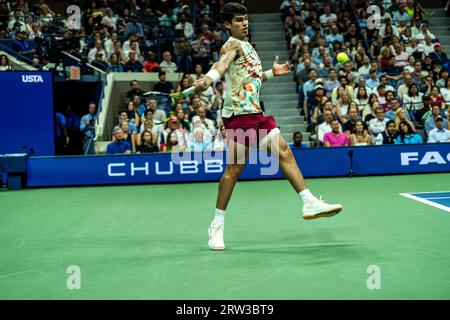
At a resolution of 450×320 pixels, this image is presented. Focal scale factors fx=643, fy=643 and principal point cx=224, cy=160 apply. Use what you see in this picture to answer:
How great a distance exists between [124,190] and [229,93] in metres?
5.92

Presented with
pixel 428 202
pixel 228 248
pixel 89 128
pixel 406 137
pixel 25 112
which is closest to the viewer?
pixel 228 248

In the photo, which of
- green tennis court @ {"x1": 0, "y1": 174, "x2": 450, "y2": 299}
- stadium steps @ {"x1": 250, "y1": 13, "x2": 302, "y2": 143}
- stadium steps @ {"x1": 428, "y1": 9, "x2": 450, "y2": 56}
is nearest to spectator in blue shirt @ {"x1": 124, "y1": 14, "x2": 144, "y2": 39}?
stadium steps @ {"x1": 250, "y1": 13, "x2": 302, "y2": 143}

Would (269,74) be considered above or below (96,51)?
below

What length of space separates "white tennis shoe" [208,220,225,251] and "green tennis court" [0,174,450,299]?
0.11 m

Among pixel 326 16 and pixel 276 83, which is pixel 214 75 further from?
pixel 326 16

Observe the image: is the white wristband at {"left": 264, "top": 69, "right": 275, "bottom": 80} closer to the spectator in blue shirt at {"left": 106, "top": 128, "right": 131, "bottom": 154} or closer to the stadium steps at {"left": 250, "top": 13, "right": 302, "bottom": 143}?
the spectator in blue shirt at {"left": 106, "top": 128, "right": 131, "bottom": 154}

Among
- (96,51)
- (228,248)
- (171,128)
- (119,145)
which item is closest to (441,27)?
(96,51)

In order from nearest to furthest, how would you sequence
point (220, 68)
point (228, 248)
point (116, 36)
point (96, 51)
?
point (220, 68), point (228, 248), point (96, 51), point (116, 36)

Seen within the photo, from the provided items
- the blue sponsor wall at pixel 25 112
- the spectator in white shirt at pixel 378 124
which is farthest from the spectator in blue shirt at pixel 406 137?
the blue sponsor wall at pixel 25 112

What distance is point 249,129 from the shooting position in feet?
21.0

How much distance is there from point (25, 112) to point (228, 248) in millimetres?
8958

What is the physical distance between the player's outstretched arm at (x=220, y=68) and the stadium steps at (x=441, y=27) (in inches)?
614

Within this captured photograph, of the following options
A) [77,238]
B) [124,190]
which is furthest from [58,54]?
[77,238]

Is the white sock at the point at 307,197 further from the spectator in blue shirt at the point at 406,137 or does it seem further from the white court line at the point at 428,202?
the spectator in blue shirt at the point at 406,137
